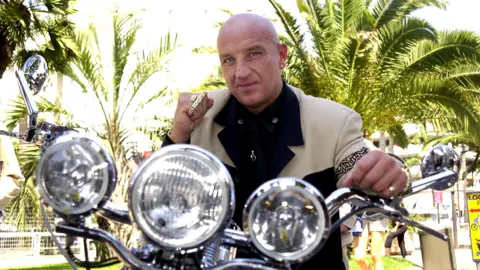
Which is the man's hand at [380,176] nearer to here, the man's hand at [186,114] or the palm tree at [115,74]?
the man's hand at [186,114]

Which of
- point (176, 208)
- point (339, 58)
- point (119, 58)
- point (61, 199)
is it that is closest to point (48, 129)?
point (61, 199)

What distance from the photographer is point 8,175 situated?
5.13 m

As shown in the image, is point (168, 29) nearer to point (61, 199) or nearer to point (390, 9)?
point (390, 9)

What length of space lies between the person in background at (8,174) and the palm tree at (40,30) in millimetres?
8150

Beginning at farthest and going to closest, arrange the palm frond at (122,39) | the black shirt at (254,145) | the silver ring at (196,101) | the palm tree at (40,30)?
the palm frond at (122,39) < the palm tree at (40,30) < the black shirt at (254,145) < the silver ring at (196,101)

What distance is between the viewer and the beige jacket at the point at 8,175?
4953 mm

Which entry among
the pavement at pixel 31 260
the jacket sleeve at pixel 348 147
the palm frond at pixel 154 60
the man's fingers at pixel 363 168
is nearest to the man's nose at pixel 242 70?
the jacket sleeve at pixel 348 147

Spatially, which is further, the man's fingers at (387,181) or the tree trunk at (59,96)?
the tree trunk at (59,96)

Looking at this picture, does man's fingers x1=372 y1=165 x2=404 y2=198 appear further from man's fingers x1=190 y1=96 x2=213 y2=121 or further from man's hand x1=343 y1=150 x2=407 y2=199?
man's fingers x1=190 y1=96 x2=213 y2=121

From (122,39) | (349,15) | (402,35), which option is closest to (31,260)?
(122,39)

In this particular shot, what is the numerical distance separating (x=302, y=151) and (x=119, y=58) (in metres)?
12.8

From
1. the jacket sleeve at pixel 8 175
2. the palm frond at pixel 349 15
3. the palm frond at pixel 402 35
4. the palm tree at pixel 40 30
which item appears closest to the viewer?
the jacket sleeve at pixel 8 175

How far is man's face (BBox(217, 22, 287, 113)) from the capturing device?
2.10 m

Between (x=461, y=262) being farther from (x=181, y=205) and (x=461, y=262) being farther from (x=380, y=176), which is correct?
(x=181, y=205)
